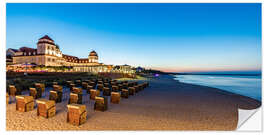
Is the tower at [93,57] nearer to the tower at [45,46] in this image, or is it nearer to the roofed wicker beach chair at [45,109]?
the tower at [45,46]

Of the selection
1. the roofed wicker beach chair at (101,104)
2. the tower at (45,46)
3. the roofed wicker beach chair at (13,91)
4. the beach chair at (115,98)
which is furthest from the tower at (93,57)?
the roofed wicker beach chair at (101,104)

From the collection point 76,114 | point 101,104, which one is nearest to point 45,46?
point 101,104

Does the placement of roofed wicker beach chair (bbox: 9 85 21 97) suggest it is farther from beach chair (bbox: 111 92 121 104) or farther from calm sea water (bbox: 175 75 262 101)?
calm sea water (bbox: 175 75 262 101)

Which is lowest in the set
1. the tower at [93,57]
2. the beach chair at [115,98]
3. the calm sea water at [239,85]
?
the calm sea water at [239,85]

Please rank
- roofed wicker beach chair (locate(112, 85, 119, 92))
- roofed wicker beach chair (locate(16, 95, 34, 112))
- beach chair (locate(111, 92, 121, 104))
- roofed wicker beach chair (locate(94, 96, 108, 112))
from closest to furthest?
roofed wicker beach chair (locate(16, 95, 34, 112)) < roofed wicker beach chair (locate(94, 96, 108, 112)) < beach chair (locate(111, 92, 121, 104)) < roofed wicker beach chair (locate(112, 85, 119, 92))

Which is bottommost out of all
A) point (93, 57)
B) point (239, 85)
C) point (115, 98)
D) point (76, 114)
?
point (239, 85)

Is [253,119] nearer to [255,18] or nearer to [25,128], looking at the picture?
[255,18]

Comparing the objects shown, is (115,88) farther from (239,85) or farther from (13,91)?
(239,85)

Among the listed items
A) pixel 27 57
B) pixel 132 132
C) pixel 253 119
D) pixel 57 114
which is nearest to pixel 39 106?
pixel 57 114

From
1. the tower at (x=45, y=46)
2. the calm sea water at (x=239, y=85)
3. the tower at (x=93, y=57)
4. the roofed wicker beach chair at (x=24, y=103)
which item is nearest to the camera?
the roofed wicker beach chair at (x=24, y=103)

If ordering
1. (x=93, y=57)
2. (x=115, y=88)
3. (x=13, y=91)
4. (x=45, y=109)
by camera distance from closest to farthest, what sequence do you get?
(x=45, y=109) → (x=13, y=91) → (x=115, y=88) → (x=93, y=57)

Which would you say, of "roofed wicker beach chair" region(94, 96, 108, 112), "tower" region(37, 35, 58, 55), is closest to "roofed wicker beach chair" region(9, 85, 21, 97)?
"roofed wicker beach chair" region(94, 96, 108, 112)
